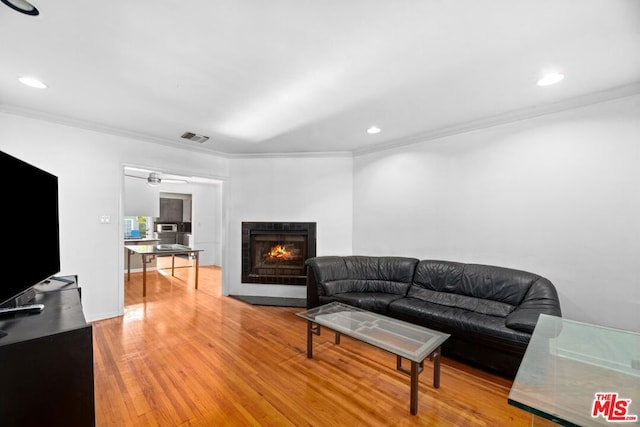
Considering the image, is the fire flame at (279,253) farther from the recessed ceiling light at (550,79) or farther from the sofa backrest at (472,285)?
the recessed ceiling light at (550,79)

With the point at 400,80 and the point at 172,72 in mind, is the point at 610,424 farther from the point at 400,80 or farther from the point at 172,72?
the point at 172,72

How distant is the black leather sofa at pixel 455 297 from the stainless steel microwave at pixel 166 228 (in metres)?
7.25

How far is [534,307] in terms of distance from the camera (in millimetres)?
2441

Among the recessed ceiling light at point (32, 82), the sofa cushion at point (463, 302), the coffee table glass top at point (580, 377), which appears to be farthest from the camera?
the sofa cushion at point (463, 302)

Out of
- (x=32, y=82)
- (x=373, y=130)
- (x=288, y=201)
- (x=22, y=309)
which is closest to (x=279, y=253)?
(x=288, y=201)

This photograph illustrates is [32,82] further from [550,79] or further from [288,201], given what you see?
[550,79]

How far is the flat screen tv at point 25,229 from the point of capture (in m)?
1.33

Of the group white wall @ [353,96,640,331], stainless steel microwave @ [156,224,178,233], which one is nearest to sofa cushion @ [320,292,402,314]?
white wall @ [353,96,640,331]

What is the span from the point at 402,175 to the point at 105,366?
4130 mm

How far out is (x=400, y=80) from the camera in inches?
90.0

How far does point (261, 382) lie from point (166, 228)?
8460 mm

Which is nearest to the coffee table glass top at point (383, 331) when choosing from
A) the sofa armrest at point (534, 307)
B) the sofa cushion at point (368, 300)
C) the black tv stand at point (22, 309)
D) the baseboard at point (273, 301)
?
the sofa cushion at point (368, 300)

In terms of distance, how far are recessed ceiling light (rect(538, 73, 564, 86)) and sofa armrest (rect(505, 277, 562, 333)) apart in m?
1.88

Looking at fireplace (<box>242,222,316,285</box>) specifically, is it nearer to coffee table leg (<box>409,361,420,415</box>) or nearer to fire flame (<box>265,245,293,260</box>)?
fire flame (<box>265,245,293,260</box>)
